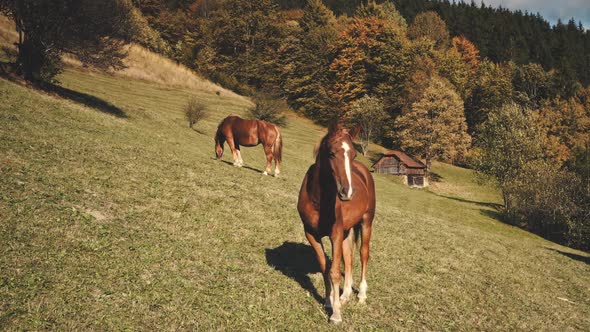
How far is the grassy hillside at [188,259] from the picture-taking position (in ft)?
19.3

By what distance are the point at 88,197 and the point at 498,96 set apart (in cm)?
9536

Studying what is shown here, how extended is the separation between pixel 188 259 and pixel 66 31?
2399 centimetres

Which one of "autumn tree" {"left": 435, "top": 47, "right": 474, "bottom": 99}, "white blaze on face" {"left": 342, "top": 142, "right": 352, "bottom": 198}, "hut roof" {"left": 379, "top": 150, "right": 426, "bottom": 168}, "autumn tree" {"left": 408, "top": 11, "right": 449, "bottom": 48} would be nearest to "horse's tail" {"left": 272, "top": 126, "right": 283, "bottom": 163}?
"white blaze on face" {"left": 342, "top": 142, "right": 352, "bottom": 198}

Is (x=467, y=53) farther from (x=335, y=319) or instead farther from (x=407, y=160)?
(x=335, y=319)

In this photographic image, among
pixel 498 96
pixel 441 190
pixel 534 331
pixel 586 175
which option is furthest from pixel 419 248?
pixel 498 96

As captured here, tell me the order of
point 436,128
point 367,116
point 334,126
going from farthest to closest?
point 367,116 → point 436,128 → point 334,126

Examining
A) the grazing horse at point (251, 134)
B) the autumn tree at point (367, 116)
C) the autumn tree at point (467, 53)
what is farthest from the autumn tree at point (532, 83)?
the grazing horse at point (251, 134)

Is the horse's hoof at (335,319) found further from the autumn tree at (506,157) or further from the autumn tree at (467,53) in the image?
the autumn tree at (467,53)

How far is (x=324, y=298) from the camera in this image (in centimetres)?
773

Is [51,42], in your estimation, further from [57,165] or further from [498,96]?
[498,96]

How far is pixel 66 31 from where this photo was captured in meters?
24.2

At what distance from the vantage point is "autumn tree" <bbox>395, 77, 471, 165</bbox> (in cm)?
6353

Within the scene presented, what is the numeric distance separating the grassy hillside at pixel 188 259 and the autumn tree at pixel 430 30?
10391 cm

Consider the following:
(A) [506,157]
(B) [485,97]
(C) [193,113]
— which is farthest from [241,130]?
(B) [485,97]
